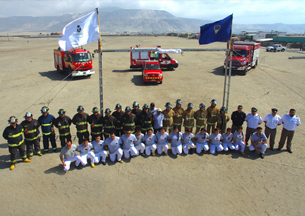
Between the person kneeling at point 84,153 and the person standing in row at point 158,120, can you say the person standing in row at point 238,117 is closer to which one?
the person standing in row at point 158,120

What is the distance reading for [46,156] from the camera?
7680 mm

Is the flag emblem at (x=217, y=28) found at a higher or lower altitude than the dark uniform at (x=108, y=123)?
higher

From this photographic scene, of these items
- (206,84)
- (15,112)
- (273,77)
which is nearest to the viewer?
(15,112)

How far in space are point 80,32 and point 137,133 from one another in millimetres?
4293

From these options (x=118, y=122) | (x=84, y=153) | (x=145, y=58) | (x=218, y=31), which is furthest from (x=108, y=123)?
(x=145, y=58)

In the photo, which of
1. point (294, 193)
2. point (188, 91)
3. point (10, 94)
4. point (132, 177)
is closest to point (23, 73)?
point (10, 94)

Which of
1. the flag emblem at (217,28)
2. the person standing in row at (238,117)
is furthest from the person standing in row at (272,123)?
the flag emblem at (217,28)

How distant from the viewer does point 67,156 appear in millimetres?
6902

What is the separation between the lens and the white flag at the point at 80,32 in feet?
25.0

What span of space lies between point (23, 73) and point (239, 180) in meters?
22.0

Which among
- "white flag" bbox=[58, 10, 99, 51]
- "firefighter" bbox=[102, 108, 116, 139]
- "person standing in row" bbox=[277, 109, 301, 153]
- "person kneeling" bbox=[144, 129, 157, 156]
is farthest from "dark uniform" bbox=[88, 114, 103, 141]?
"person standing in row" bbox=[277, 109, 301, 153]

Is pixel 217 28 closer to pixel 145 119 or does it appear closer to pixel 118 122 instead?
pixel 145 119

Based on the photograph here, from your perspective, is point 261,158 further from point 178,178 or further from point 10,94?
point 10,94

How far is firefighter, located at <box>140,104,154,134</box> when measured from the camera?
8.16 meters
